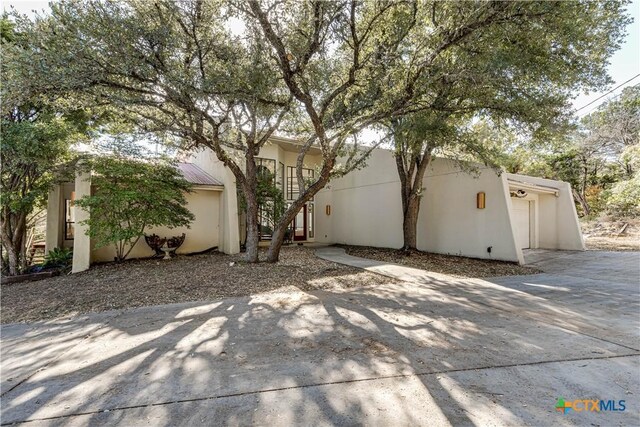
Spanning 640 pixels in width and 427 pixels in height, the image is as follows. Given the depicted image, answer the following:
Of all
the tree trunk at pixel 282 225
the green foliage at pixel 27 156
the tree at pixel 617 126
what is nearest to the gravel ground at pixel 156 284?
the tree trunk at pixel 282 225

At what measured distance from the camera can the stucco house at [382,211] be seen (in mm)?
9664

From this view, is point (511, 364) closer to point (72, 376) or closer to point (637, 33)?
point (72, 376)

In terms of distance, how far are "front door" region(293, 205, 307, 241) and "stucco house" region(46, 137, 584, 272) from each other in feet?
0.17

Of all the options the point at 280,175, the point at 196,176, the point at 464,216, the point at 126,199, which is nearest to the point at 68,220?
the point at 126,199

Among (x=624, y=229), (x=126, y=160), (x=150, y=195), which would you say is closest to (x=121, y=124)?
(x=126, y=160)

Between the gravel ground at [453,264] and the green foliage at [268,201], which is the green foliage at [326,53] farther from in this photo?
the green foliage at [268,201]

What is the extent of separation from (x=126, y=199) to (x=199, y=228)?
3575 millimetres

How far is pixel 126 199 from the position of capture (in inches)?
335

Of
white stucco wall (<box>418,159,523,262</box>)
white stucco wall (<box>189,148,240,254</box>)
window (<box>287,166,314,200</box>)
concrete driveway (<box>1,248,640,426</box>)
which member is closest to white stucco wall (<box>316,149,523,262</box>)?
white stucco wall (<box>418,159,523,262</box>)

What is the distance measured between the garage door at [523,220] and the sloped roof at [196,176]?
1232 centimetres

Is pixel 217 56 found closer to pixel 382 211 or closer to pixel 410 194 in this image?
pixel 410 194

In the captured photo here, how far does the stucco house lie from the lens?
966 centimetres

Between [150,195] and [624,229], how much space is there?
21993 mm

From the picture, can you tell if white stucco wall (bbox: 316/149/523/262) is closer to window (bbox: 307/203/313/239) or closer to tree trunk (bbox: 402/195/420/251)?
window (bbox: 307/203/313/239)
